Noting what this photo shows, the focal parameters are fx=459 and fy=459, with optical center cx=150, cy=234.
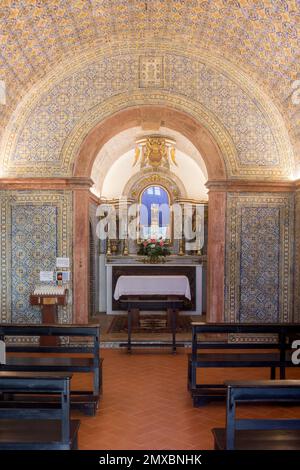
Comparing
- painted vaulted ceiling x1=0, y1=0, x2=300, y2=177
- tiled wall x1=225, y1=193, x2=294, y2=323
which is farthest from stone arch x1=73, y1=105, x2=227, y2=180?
painted vaulted ceiling x1=0, y1=0, x2=300, y2=177

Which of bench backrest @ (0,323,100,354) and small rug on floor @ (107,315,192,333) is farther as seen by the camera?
small rug on floor @ (107,315,192,333)

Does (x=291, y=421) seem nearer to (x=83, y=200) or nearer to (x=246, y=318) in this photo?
(x=246, y=318)

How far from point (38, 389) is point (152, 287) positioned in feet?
25.3

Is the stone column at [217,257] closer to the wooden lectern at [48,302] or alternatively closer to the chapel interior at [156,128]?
the chapel interior at [156,128]

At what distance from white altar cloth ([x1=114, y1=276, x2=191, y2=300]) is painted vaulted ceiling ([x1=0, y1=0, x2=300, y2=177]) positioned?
4.57m

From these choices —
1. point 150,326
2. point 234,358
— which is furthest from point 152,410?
point 150,326

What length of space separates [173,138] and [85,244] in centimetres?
591

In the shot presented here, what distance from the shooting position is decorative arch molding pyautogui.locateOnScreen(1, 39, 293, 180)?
10.3m

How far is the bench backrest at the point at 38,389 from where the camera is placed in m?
4.17

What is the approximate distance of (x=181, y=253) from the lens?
609 inches

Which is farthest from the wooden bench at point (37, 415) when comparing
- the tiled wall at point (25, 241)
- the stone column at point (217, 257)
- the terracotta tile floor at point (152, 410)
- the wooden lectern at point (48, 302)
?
the stone column at point (217, 257)

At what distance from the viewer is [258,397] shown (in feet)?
13.3
